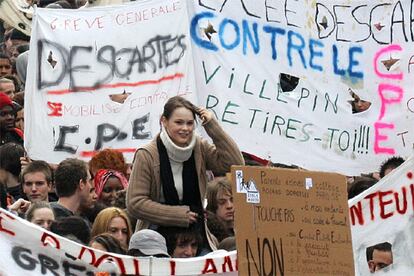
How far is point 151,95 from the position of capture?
11688 millimetres

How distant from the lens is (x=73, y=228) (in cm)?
934

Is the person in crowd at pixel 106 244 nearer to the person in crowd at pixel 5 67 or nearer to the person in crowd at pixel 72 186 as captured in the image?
the person in crowd at pixel 72 186

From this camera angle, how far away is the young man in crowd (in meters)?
10.7

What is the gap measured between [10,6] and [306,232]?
318 inches

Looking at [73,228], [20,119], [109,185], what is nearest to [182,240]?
[73,228]

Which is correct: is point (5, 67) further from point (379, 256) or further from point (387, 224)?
point (379, 256)

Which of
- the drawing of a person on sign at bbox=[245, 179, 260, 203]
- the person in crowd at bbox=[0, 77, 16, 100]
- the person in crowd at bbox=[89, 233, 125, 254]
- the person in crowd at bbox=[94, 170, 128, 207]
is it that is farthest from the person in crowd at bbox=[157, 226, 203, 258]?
the person in crowd at bbox=[0, 77, 16, 100]

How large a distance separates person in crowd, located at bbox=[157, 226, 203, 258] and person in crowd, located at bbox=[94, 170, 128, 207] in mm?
1763

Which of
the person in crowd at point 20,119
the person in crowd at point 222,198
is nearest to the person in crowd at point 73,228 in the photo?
the person in crowd at point 222,198

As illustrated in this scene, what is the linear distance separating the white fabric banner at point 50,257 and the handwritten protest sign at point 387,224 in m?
1.46

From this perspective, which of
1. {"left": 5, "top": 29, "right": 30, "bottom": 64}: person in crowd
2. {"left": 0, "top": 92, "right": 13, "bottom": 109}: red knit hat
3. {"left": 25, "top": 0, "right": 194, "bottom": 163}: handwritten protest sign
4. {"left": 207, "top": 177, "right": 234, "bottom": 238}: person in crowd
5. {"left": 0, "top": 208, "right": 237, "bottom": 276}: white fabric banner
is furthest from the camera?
{"left": 5, "top": 29, "right": 30, "bottom": 64}: person in crowd

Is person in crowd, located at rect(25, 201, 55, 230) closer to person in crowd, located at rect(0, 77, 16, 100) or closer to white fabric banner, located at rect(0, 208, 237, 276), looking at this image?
white fabric banner, located at rect(0, 208, 237, 276)

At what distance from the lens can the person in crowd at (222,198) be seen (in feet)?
34.1

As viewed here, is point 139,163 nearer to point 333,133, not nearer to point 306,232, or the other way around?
point 306,232
